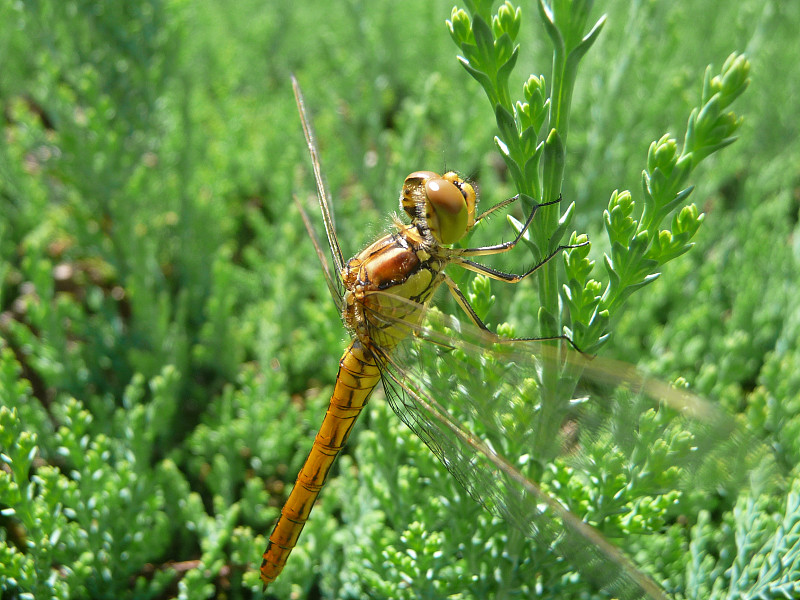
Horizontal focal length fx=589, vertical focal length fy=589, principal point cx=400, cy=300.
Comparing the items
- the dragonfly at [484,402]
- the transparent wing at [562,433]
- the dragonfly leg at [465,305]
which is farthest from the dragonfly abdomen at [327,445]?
the dragonfly leg at [465,305]

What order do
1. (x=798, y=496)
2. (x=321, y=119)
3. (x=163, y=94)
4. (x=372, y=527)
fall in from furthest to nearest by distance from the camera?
(x=321, y=119), (x=163, y=94), (x=372, y=527), (x=798, y=496)

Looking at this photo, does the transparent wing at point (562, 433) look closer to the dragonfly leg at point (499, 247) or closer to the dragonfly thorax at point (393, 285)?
the dragonfly thorax at point (393, 285)

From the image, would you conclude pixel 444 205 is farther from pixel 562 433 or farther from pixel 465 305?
pixel 562 433

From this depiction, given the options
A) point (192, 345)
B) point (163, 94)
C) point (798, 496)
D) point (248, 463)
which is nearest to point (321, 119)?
point (163, 94)

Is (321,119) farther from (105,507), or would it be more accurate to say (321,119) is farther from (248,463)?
(105,507)

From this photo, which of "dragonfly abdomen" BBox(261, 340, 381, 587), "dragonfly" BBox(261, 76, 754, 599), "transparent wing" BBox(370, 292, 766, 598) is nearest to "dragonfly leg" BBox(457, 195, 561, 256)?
"dragonfly" BBox(261, 76, 754, 599)

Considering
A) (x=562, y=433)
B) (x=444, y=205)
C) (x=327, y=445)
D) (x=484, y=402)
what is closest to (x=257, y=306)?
(x=327, y=445)

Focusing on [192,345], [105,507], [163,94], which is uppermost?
[163,94]
